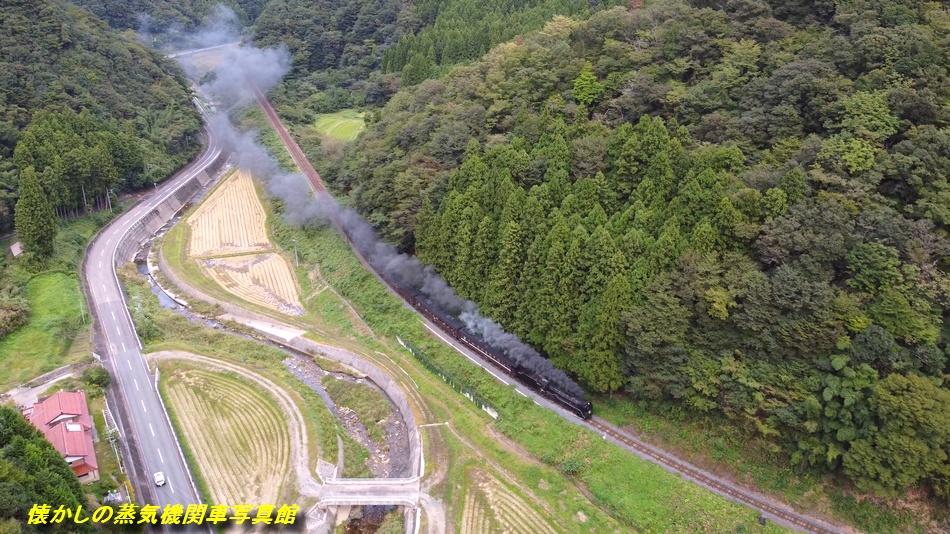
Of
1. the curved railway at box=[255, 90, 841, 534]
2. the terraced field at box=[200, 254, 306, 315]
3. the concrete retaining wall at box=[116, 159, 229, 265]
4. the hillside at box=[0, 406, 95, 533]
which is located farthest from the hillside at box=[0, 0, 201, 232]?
the curved railway at box=[255, 90, 841, 534]

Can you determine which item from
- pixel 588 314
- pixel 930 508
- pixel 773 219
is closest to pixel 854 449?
pixel 930 508

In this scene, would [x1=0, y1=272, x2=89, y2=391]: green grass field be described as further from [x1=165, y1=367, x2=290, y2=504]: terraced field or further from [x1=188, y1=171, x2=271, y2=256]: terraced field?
[x1=188, y1=171, x2=271, y2=256]: terraced field

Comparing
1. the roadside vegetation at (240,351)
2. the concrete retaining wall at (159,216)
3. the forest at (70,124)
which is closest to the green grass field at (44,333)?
the forest at (70,124)

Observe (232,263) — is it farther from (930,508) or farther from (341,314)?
(930,508)

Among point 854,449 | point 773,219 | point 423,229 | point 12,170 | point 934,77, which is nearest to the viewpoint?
point 854,449

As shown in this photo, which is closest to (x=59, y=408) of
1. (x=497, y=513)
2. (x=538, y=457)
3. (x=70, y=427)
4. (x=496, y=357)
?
(x=70, y=427)
